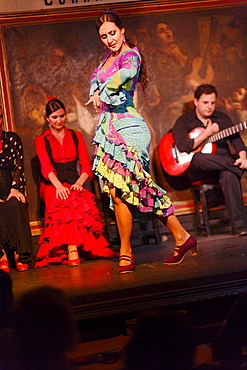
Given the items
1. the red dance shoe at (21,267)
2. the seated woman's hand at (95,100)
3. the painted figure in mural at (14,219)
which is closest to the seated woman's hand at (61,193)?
the painted figure in mural at (14,219)

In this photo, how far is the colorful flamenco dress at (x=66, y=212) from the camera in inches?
193

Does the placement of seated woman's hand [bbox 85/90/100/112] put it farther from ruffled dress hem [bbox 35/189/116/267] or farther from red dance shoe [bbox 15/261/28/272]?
red dance shoe [bbox 15/261/28/272]

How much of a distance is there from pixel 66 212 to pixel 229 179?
62.9 inches

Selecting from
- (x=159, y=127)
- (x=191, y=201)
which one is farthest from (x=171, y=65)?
(x=191, y=201)

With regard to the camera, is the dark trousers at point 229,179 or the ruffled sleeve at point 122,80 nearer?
the ruffled sleeve at point 122,80

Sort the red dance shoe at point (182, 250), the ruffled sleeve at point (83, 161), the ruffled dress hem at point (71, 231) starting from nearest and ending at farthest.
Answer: the red dance shoe at point (182, 250) → the ruffled dress hem at point (71, 231) → the ruffled sleeve at point (83, 161)

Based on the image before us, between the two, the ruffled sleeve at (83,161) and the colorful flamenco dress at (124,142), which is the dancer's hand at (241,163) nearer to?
the ruffled sleeve at (83,161)

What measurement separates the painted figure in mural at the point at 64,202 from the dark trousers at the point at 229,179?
1134mm

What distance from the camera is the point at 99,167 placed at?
12.7 feet

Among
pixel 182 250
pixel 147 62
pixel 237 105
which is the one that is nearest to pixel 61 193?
pixel 182 250

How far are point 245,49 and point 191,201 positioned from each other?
180cm

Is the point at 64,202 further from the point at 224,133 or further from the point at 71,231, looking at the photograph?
the point at 224,133

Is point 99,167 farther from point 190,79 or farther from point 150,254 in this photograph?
point 190,79

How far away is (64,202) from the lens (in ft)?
16.3
